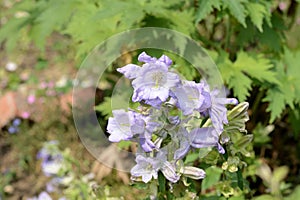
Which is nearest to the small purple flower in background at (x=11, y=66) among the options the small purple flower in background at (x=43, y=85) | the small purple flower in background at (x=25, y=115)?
the small purple flower in background at (x=43, y=85)

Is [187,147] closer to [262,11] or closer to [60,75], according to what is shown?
[262,11]

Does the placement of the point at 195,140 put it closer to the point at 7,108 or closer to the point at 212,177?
the point at 212,177

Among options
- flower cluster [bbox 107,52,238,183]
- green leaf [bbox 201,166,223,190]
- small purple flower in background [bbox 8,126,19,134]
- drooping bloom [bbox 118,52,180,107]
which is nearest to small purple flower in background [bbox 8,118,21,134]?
small purple flower in background [bbox 8,126,19,134]

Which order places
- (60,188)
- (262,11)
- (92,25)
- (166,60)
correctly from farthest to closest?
(60,188), (92,25), (262,11), (166,60)

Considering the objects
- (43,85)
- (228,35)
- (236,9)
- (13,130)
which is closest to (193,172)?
(236,9)

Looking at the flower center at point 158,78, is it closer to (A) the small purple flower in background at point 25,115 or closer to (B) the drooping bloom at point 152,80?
(B) the drooping bloom at point 152,80

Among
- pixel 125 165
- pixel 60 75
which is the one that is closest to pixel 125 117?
pixel 125 165

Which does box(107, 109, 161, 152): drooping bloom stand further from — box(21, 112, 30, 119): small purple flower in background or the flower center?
box(21, 112, 30, 119): small purple flower in background
